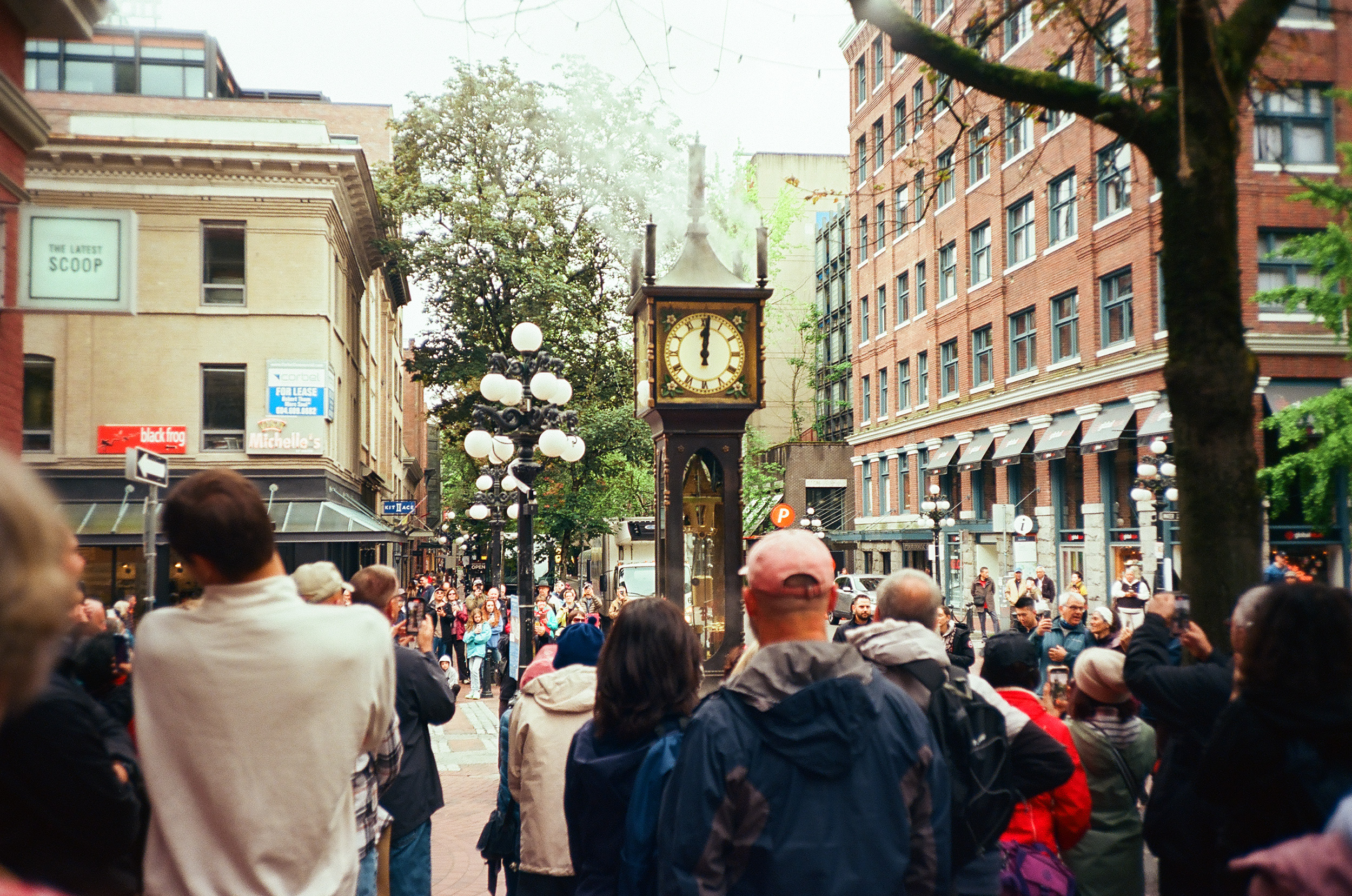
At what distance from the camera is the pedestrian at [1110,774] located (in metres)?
4.71

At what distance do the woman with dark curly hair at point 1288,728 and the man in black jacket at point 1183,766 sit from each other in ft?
2.36

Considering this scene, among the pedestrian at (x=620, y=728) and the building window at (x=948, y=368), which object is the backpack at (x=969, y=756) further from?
the building window at (x=948, y=368)

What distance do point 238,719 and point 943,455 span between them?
3947 cm

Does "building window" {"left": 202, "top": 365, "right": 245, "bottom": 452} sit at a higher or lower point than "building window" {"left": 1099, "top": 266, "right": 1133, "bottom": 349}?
lower

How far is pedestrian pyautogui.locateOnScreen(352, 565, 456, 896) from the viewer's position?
4984 mm

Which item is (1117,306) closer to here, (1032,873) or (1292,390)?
(1292,390)

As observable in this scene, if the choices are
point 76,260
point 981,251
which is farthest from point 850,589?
point 76,260

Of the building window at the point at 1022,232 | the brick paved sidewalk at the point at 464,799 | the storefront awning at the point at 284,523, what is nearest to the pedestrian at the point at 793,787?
the brick paved sidewalk at the point at 464,799

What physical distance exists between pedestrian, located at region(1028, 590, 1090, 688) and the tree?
570cm

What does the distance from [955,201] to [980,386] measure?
701cm

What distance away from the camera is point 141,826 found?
347 cm

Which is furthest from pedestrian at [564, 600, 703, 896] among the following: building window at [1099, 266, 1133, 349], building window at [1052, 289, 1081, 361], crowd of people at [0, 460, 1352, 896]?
building window at [1052, 289, 1081, 361]

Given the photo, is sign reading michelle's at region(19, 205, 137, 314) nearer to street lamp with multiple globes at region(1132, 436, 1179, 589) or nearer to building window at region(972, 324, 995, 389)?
street lamp with multiple globes at region(1132, 436, 1179, 589)

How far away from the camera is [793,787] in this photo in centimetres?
274
